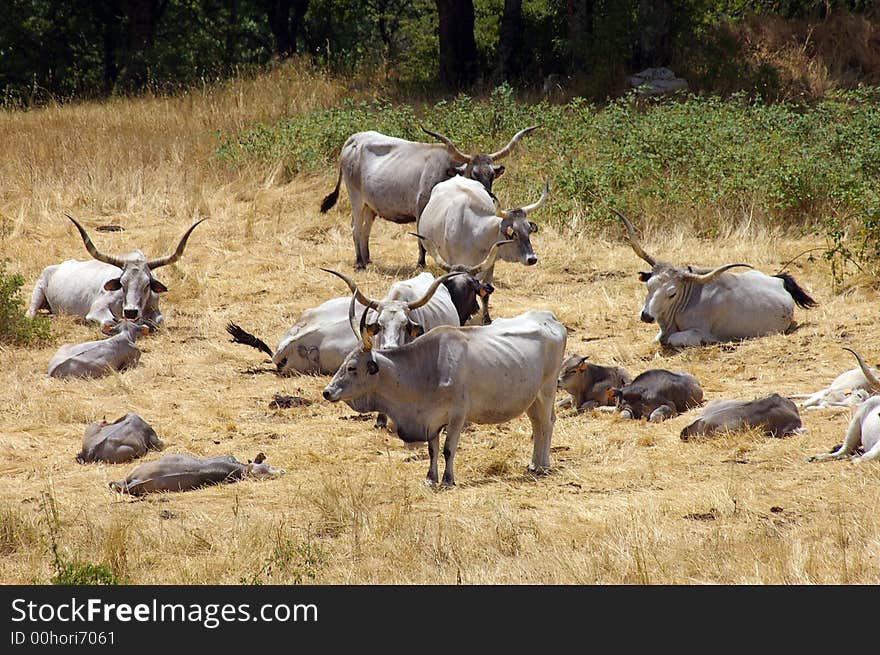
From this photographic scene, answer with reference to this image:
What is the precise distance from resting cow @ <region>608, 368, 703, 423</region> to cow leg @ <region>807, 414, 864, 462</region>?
1787mm

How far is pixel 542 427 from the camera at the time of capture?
8.77 meters

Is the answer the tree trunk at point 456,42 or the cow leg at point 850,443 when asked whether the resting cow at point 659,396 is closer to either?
the cow leg at point 850,443

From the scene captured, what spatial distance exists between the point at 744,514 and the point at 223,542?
283 cm

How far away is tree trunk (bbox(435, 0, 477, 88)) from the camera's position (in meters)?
25.5

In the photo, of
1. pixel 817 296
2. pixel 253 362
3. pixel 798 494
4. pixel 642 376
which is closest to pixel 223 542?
pixel 798 494

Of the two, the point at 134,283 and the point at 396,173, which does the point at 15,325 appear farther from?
the point at 396,173

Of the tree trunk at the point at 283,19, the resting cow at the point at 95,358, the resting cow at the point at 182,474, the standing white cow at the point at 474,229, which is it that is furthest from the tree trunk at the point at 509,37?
the resting cow at the point at 182,474

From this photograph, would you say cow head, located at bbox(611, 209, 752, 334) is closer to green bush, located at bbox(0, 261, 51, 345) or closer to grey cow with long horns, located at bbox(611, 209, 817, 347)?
grey cow with long horns, located at bbox(611, 209, 817, 347)

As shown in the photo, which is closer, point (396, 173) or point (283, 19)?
point (396, 173)

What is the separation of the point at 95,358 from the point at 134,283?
173 centimetres

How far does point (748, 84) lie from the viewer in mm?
22938

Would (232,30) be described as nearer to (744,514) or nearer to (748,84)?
(748,84)

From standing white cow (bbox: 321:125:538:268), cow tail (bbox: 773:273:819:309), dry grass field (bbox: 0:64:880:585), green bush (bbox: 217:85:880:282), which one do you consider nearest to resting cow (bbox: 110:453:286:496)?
dry grass field (bbox: 0:64:880:585)

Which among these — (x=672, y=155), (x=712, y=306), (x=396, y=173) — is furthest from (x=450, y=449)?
(x=672, y=155)
